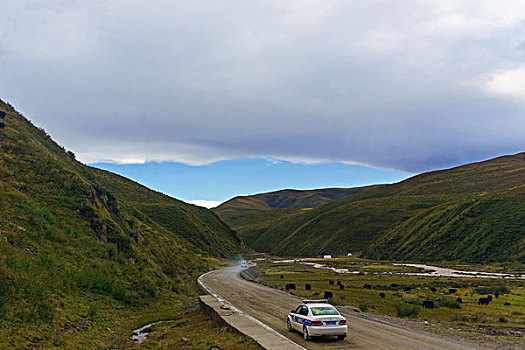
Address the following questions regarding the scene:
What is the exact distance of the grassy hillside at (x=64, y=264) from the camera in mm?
19094

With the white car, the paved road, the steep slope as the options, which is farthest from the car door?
the steep slope

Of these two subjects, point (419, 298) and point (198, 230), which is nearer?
point (419, 298)

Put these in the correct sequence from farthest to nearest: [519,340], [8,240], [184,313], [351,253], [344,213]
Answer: [344,213], [351,253], [184,313], [8,240], [519,340]

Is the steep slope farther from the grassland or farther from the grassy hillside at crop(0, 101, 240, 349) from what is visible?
the grassy hillside at crop(0, 101, 240, 349)

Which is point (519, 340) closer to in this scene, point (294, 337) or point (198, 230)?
point (294, 337)

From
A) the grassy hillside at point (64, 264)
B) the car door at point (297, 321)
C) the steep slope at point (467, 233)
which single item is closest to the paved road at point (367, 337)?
the car door at point (297, 321)

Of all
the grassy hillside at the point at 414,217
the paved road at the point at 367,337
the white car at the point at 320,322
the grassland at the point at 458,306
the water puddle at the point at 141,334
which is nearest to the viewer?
the paved road at the point at 367,337

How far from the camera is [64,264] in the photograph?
27656 millimetres

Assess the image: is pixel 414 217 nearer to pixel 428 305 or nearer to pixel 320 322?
pixel 428 305

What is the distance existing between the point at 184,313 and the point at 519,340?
22.7 metres

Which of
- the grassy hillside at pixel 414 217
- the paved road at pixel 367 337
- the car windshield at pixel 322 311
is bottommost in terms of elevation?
the paved road at pixel 367 337

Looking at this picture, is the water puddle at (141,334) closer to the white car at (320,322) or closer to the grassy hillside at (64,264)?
the grassy hillside at (64,264)

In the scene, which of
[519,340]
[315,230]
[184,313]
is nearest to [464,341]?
[519,340]

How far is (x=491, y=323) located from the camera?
83.6 ft
